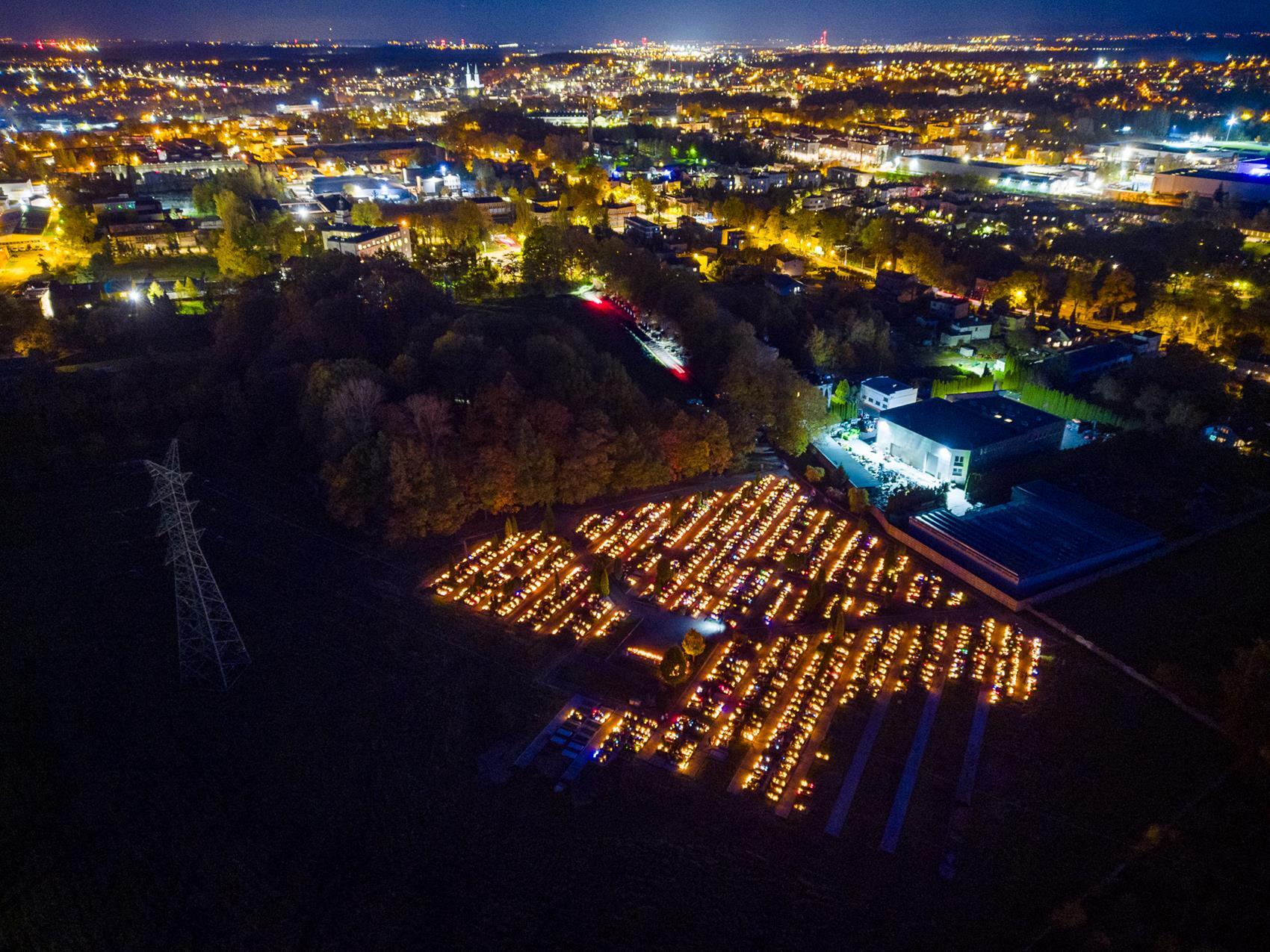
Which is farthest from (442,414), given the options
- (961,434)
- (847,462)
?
(961,434)

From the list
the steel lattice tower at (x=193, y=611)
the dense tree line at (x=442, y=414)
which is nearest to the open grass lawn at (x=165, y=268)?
the dense tree line at (x=442, y=414)

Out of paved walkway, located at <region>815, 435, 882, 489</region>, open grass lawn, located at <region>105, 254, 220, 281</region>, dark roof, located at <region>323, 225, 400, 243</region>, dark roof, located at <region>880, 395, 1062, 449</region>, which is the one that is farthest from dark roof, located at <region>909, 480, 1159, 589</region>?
open grass lawn, located at <region>105, 254, 220, 281</region>

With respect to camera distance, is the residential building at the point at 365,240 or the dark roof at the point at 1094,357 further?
the residential building at the point at 365,240

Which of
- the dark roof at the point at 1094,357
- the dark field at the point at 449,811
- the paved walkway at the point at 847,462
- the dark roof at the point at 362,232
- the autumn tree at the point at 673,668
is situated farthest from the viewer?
the dark roof at the point at 362,232

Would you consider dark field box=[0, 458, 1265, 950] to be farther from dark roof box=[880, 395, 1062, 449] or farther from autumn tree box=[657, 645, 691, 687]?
dark roof box=[880, 395, 1062, 449]

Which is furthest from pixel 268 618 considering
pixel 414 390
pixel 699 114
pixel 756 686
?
pixel 699 114

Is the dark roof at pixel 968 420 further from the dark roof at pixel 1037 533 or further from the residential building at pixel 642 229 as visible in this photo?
the residential building at pixel 642 229

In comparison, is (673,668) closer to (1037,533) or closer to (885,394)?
(1037,533)

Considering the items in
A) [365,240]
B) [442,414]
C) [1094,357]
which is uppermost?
[365,240]
